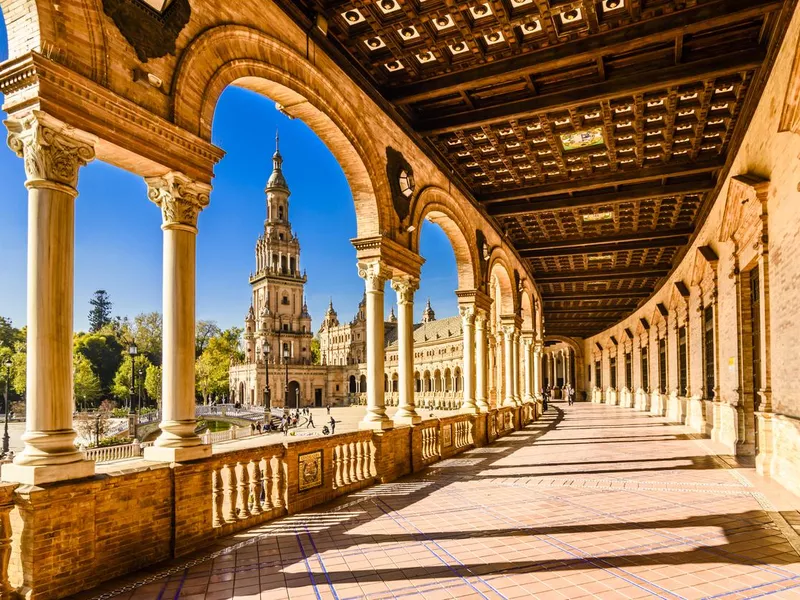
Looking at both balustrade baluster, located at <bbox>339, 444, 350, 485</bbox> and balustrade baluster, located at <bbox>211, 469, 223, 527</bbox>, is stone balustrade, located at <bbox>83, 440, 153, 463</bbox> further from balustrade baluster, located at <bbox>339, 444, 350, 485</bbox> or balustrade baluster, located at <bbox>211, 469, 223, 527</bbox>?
balustrade baluster, located at <bbox>211, 469, 223, 527</bbox>

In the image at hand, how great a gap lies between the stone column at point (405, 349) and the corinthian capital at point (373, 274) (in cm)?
88

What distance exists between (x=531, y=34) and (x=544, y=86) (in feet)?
6.17


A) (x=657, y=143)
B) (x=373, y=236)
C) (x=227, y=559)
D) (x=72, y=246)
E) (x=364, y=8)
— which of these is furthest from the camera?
(x=657, y=143)

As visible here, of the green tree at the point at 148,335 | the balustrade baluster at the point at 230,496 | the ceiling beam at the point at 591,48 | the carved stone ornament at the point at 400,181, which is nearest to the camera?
the balustrade baluster at the point at 230,496

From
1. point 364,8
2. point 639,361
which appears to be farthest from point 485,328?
point 639,361

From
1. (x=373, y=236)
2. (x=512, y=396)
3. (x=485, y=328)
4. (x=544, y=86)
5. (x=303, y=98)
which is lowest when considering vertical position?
(x=512, y=396)

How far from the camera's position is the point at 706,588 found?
486cm

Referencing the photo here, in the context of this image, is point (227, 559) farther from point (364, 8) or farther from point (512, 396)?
point (512, 396)

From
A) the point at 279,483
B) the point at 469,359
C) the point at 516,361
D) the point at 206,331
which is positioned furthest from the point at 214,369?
the point at 279,483

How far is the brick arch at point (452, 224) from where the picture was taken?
497 inches

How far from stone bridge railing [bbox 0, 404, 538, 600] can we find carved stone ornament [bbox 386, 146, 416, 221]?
4540 mm

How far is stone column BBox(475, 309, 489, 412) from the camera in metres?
17.0

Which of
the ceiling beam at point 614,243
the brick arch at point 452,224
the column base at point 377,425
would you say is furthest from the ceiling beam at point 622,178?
the column base at point 377,425

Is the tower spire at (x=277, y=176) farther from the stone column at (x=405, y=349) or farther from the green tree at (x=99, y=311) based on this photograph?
the stone column at (x=405, y=349)
